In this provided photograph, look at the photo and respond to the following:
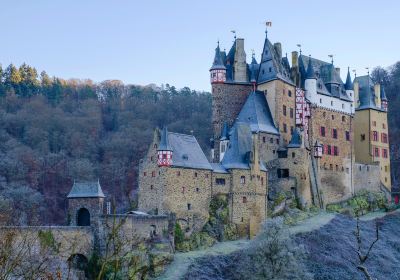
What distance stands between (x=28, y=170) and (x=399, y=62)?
188 feet

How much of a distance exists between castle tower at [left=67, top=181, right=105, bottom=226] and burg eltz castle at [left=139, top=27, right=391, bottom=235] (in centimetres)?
373

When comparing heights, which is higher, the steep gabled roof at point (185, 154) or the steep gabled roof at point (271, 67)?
the steep gabled roof at point (271, 67)

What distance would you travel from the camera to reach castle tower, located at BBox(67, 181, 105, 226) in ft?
147

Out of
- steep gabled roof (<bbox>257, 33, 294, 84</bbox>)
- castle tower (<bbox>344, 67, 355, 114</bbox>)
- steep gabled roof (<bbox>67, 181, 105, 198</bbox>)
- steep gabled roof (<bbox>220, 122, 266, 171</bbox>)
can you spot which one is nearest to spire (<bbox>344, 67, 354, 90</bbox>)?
castle tower (<bbox>344, 67, 355, 114</bbox>)

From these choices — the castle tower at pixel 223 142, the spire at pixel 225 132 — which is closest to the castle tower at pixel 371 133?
the spire at pixel 225 132

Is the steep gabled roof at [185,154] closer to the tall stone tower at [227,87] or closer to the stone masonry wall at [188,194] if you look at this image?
the stone masonry wall at [188,194]

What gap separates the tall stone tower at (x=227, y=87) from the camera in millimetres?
57219

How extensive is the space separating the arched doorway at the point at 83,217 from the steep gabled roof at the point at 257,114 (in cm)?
Answer: 1531

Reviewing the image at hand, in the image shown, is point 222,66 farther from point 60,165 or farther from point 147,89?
point 147,89

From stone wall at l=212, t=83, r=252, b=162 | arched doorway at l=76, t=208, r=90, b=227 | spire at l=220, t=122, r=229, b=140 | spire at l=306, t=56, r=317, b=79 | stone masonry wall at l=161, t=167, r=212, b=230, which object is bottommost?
arched doorway at l=76, t=208, r=90, b=227

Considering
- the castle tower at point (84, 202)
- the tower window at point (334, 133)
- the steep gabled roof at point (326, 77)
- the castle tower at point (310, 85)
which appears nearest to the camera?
the castle tower at point (84, 202)

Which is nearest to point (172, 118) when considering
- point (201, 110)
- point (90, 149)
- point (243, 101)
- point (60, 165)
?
point (201, 110)

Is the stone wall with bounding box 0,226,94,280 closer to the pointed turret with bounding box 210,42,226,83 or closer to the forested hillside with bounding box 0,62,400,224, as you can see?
the forested hillside with bounding box 0,62,400,224

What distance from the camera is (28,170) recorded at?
243 ft
